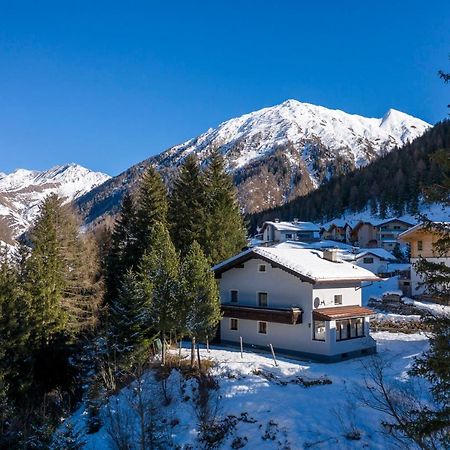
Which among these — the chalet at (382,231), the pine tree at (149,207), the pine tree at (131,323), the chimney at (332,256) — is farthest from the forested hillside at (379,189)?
the pine tree at (131,323)

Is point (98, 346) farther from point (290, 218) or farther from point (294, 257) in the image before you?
point (290, 218)

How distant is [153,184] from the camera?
141 ft

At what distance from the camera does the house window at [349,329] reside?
29.8m

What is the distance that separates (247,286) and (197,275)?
8.05m

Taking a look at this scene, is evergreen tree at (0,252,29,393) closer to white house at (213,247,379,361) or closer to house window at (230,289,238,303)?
white house at (213,247,379,361)

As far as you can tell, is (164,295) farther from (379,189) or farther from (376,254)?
(379,189)

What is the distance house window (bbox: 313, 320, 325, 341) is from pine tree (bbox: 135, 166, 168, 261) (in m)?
17.4

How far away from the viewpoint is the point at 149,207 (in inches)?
1655

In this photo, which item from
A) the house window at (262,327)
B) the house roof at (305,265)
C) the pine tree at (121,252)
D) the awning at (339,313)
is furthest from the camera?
the pine tree at (121,252)

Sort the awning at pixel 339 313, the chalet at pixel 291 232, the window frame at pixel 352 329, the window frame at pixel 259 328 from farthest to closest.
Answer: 1. the chalet at pixel 291 232
2. the window frame at pixel 259 328
3. the window frame at pixel 352 329
4. the awning at pixel 339 313

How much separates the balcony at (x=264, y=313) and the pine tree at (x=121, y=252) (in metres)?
10.5

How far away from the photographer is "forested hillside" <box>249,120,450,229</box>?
10719 centimetres

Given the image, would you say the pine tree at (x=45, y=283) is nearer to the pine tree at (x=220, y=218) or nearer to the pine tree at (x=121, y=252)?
the pine tree at (x=121, y=252)

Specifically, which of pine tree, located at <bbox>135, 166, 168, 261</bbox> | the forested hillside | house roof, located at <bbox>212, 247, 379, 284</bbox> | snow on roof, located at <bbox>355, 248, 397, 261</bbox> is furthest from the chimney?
the forested hillside
